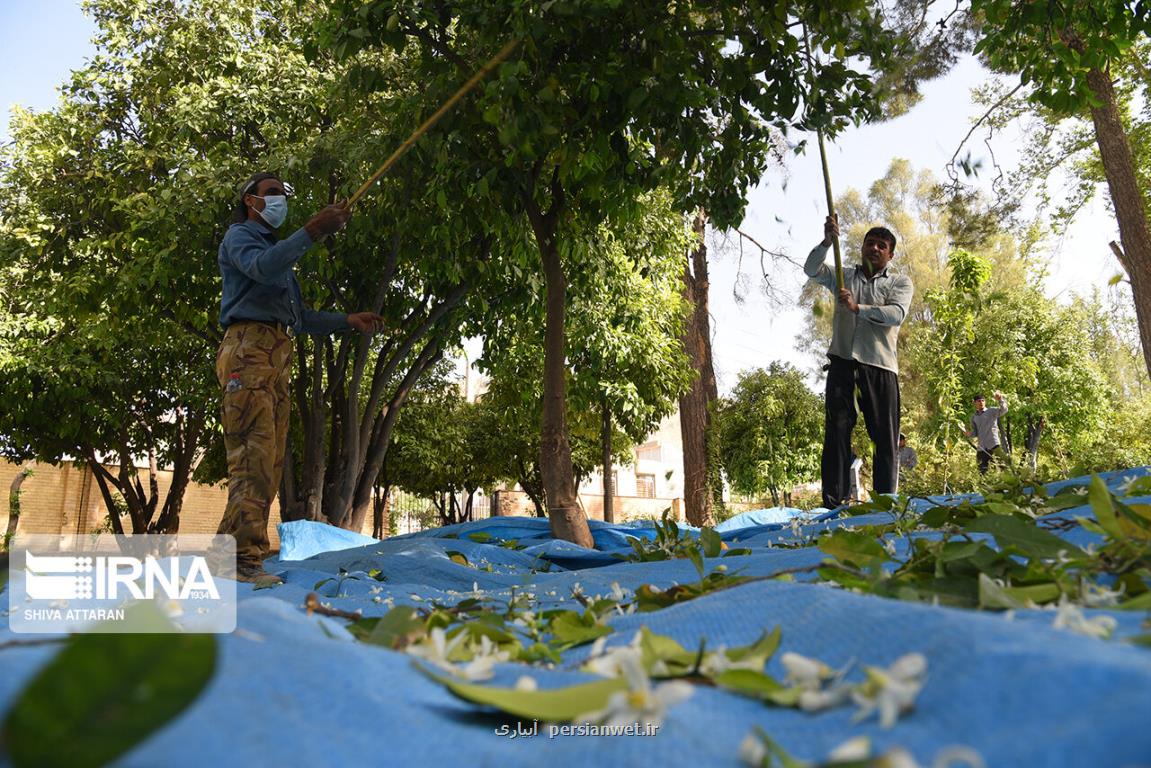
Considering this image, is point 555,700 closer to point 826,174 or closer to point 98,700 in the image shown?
point 98,700

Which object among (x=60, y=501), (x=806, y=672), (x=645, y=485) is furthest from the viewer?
(x=645, y=485)

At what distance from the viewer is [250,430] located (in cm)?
380

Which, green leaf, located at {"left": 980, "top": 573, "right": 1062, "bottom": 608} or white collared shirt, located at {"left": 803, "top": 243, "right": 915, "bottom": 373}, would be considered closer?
green leaf, located at {"left": 980, "top": 573, "right": 1062, "bottom": 608}

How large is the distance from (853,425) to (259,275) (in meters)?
3.99

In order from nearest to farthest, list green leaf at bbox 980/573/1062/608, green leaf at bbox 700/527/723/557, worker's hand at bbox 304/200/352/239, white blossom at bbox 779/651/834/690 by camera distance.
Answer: white blossom at bbox 779/651/834/690 → green leaf at bbox 980/573/1062/608 → green leaf at bbox 700/527/723/557 → worker's hand at bbox 304/200/352/239

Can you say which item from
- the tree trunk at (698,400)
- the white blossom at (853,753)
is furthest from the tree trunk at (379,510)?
the white blossom at (853,753)

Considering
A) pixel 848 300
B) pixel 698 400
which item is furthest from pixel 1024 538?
pixel 698 400

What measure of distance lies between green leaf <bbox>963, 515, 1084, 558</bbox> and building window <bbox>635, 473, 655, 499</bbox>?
3712 centimetres

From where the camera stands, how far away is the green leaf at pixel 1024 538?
1328 millimetres

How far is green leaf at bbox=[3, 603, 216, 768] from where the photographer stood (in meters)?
0.47

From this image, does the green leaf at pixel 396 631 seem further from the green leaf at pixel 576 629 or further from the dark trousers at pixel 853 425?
the dark trousers at pixel 853 425

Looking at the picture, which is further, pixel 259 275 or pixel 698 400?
pixel 698 400

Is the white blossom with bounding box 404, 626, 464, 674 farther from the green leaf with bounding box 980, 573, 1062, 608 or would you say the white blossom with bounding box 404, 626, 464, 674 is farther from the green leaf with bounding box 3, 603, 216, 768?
the green leaf with bounding box 980, 573, 1062, 608

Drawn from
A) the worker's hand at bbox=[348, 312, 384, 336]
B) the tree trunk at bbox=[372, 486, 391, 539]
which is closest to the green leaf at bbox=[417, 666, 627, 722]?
the worker's hand at bbox=[348, 312, 384, 336]
